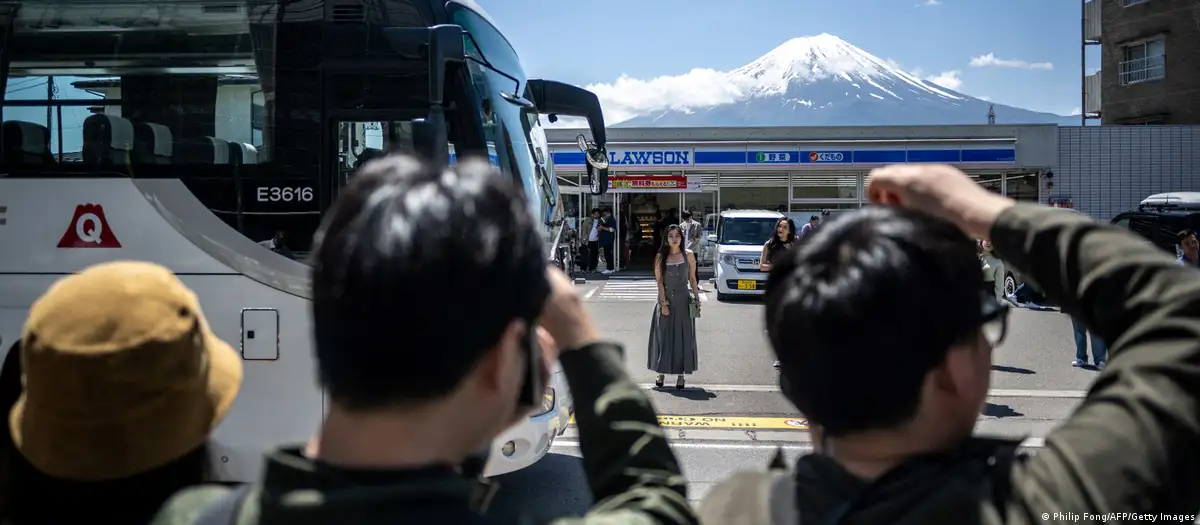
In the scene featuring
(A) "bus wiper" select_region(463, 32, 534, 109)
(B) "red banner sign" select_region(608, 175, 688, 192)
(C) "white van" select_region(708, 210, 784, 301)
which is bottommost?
(C) "white van" select_region(708, 210, 784, 301)

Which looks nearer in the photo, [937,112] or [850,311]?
[850,311]

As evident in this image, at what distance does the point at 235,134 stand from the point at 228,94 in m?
0.23

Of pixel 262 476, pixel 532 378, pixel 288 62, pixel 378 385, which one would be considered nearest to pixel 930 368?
pixel 532 378

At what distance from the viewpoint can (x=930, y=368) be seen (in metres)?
1.11

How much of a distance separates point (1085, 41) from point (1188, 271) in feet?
122

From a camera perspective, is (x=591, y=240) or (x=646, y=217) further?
(x=646, y=217)

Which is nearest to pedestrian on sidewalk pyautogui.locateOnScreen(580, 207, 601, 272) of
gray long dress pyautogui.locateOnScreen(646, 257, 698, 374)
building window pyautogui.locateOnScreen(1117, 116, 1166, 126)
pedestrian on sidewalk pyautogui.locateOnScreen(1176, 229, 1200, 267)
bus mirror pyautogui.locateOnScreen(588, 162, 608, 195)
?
gray long dress pyautogui.locateOnScreen(646, 257, 698, 374)

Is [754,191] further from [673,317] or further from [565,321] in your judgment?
[565,321]

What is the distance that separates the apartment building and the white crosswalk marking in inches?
829

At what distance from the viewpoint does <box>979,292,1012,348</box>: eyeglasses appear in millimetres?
1142

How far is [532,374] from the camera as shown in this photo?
1.08 metres

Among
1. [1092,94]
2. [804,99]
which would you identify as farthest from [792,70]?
[1092,94]

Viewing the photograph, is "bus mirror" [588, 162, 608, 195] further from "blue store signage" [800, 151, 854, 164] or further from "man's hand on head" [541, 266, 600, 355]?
"blue store signage" [800, 151, 854, 164]

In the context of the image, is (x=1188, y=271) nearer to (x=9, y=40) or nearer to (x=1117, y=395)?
(x=1117, y=395)
